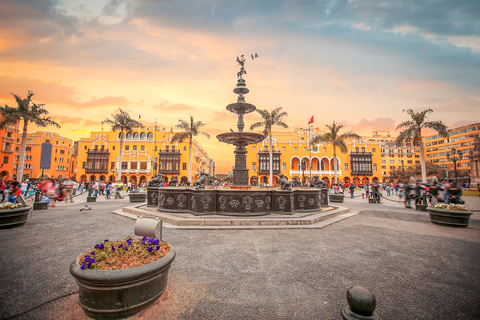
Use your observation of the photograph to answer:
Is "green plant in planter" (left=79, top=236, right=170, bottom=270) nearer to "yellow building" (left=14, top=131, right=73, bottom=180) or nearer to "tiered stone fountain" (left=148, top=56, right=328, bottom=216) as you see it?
"tiered stone fountain" (left=148, top=56, right=328, bottom=216)

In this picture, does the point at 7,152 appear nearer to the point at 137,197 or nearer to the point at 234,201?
the point at 137,197

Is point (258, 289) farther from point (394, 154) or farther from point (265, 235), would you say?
point (394, 154)

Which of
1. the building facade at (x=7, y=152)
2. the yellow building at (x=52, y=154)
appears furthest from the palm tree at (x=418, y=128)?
the yellow building at (x=52, y=154)

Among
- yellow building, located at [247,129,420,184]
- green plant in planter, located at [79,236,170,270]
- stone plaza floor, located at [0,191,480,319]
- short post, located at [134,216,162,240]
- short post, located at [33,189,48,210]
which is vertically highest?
yellow building, located at [247,129,420,184]

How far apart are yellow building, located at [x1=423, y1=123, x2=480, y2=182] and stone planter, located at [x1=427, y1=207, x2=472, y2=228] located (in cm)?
7964

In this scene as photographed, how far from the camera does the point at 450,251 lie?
5.45 meters

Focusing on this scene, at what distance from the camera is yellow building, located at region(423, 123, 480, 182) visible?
7381cm

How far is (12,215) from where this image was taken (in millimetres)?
7316

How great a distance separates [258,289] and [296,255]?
1.87m

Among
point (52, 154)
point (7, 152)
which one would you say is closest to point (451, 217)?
point (7, 152)

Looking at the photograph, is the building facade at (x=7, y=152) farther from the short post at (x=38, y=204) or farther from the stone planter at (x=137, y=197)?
the stone planter at (x=137, y=197)

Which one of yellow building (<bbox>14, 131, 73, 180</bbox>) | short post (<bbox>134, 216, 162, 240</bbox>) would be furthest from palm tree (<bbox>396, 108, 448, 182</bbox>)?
yellow building (<bbox>14, 131, 73, 180</bbox>)

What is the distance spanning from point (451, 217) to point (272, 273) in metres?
8.55

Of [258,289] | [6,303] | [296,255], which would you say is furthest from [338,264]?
[6,303]
